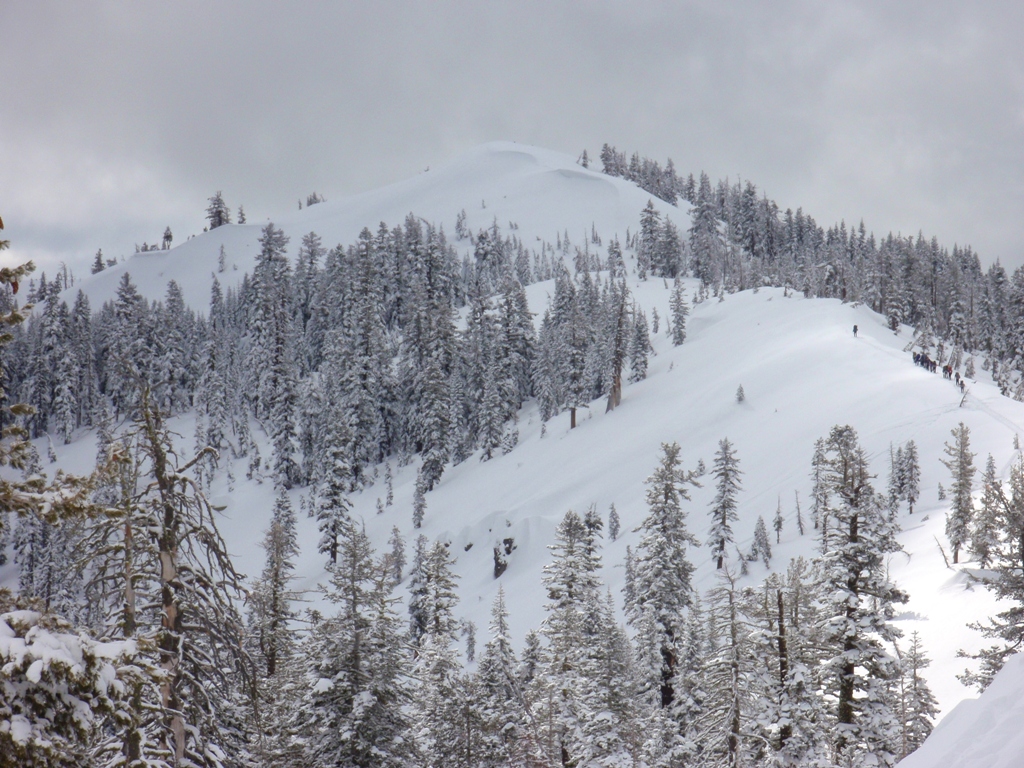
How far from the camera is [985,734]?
317 inches

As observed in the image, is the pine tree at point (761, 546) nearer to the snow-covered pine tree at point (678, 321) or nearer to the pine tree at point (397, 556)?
the pine tree at point (397, 556)

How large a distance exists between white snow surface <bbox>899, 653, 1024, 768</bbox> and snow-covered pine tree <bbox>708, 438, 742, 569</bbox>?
3414 centimetres

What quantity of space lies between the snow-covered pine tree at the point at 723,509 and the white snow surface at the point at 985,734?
112 feet

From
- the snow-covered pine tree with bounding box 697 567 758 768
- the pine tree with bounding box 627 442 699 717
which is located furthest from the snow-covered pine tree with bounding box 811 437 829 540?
the snow-covered pine tree with bounding box 697 567 758 768

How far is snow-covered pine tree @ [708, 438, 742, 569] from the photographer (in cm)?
4284

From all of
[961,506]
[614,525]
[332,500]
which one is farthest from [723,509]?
[332,500]

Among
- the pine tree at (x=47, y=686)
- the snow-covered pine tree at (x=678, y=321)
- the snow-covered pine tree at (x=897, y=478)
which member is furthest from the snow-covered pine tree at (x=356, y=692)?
the snow-covered pine tree at (x=678, y=321)

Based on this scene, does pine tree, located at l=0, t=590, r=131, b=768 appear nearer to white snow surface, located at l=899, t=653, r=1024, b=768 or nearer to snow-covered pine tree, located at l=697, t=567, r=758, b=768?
white snow surface, located at l=899, t=653, r=1024, b=768

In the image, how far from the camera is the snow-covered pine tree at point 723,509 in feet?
141

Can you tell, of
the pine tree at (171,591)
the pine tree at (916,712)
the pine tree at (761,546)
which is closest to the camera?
the pine tree at (171,591)

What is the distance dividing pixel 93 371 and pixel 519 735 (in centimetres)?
9972

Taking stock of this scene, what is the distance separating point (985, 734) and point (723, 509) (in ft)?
120

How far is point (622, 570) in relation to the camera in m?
44.4

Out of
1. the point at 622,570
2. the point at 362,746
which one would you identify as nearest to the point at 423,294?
the point at 622,570
